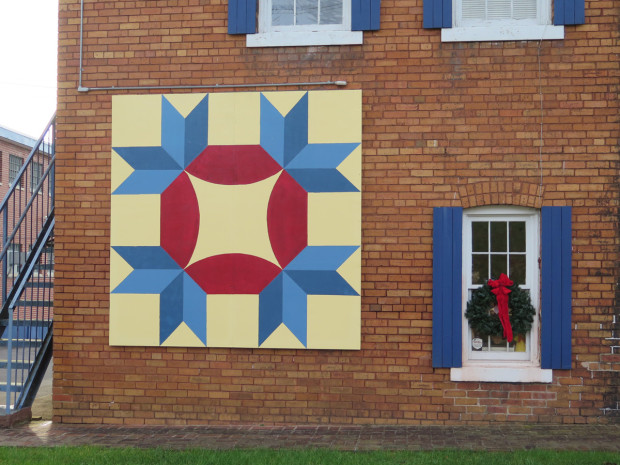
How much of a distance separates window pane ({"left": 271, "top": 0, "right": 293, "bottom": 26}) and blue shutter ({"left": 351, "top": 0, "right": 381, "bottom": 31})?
81 centimetres

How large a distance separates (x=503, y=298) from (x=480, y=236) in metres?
0.76

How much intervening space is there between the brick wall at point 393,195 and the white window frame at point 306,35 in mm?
100

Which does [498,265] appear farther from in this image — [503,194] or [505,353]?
[505,353]

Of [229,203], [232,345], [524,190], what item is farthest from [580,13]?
[232,345]

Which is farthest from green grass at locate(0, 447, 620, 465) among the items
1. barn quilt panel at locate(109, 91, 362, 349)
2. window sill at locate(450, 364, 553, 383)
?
barn quilt panel at locate(109, 91, 362, 349)

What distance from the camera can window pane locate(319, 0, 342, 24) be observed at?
30.0 feet

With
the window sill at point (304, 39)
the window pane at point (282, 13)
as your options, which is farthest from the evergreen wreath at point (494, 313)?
the window pane at point (282, 13)

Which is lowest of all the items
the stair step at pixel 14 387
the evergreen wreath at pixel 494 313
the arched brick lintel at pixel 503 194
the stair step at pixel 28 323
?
the stair step at pixel 14 387

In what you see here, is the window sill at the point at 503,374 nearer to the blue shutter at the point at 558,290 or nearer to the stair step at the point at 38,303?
the blue shutter at the point at 558,290

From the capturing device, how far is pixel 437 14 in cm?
881

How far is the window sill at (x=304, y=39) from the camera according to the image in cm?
891

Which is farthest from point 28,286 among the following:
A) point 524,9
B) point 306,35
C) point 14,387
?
point 524,9

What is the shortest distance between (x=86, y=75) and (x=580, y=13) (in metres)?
5.75

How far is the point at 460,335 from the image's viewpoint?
28.5ft
